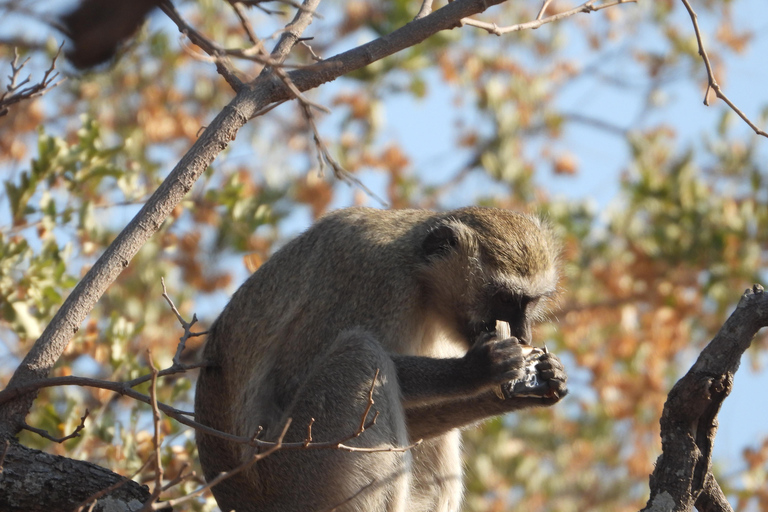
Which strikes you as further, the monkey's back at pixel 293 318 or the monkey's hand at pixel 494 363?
the monkey's back at pixel 293 318

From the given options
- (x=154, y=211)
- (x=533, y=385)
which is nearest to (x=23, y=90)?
(x=154, y=211)

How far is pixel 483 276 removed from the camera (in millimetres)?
4727

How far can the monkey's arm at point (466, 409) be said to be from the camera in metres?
4.34

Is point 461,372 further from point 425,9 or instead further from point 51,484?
point 51,484

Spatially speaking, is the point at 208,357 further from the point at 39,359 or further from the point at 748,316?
the point at 748,316

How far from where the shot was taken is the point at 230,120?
3.82 m

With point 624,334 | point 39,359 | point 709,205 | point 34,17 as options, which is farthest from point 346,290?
point 624,334

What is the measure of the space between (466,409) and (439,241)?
3.10 feet

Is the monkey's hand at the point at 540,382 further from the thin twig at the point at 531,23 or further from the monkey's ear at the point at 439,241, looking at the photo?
the thin twig at the point at 531,23

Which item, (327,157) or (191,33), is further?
(327,157)

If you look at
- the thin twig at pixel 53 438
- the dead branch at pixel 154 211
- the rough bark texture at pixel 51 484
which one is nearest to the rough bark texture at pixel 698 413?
the dead branch at pixel 154 211

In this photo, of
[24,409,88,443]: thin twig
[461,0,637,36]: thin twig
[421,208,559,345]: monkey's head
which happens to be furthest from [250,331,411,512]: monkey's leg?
[461,0,637,36]: thin twig

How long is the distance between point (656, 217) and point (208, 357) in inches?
264

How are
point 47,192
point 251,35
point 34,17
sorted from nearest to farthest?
point 34,17 → point 251,35 → point 47,192
